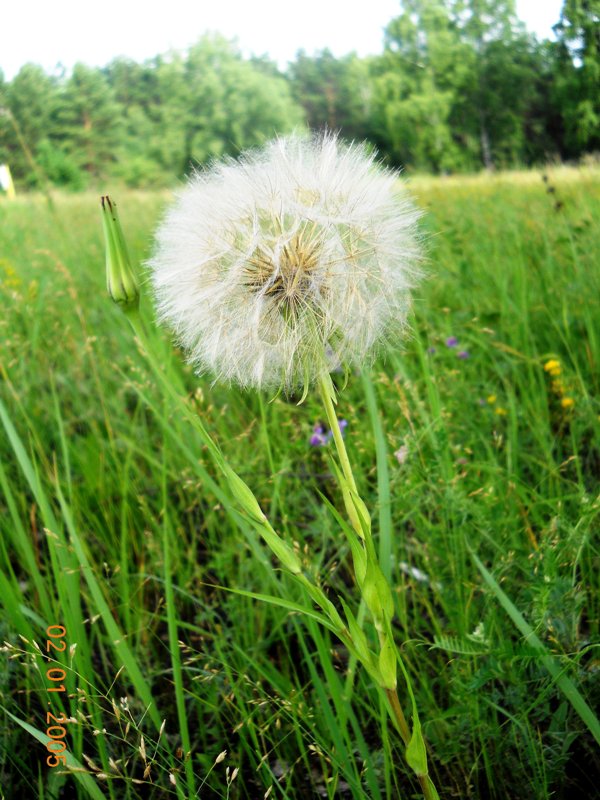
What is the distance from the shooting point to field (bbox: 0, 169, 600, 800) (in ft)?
3.25

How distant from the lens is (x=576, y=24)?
5.94ft

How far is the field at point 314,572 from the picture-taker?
0.99m

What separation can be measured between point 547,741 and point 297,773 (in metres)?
0.45

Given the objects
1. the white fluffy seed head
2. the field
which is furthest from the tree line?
the field

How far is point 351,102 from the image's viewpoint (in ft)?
99.4

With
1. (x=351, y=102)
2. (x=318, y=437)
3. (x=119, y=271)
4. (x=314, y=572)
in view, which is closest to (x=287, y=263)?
(x=119, y=271)

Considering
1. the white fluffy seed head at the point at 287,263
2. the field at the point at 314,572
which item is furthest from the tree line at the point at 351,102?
the field at the point at 314,572

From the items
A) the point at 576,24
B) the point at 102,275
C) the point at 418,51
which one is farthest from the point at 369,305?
the point at 418,51

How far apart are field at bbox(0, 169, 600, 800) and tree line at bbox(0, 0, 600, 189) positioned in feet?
2.19
